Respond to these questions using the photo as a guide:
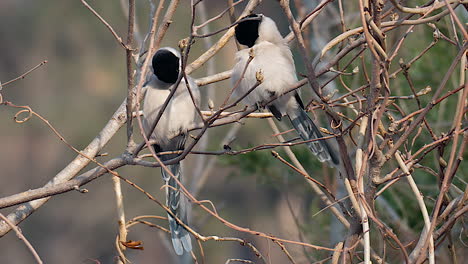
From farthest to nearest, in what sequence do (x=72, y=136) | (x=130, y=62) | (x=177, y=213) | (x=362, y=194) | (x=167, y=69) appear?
(x=72, y=136) < (x=167, y=69) < (x=177, y=213) < (x=130, y=62) < (x=362, y=194)

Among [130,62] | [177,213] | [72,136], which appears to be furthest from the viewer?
[72,136]

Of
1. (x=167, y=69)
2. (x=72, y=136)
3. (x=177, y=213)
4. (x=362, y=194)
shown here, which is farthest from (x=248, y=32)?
(x=72, y=136)

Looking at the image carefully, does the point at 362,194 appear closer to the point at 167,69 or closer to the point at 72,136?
the point at 167,69

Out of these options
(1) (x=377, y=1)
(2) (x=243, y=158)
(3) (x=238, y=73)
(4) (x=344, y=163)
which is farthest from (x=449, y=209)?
(2) (x=243, y=158)

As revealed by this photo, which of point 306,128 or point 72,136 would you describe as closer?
point 306,128

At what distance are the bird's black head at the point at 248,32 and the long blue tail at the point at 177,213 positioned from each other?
561 mm

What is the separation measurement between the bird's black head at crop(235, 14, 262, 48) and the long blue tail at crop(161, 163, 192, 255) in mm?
561

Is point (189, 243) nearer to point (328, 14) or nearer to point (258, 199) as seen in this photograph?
point (328, 14)

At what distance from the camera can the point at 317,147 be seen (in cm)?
259

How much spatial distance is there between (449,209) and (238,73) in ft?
3.23

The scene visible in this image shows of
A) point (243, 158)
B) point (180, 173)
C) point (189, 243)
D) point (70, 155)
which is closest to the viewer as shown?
point (189, 243)

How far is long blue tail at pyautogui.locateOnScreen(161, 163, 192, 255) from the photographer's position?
112 inches

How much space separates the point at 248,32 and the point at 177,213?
0.75m

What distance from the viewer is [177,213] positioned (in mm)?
3000
